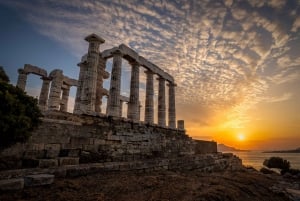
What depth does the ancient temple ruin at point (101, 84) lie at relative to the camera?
1304cm

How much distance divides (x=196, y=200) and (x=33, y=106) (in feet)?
20.4

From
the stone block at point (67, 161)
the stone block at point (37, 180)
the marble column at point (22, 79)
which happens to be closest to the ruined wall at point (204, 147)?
the stone block at point (67, 161)

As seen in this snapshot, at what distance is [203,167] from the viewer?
50.0ft

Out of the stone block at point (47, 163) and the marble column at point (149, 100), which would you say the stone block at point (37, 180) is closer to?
the stone block at point (47, 163)

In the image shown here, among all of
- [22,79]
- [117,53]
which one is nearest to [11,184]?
[117,53]

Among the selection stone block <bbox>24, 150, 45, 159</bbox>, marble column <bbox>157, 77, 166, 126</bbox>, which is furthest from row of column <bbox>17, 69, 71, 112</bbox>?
stone block <bbox>24, 150, 45, 159</bbox>

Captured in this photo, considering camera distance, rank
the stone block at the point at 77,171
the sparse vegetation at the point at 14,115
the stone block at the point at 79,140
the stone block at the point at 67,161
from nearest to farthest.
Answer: the sparse vegetation at the point at 14,115 → the stone block at the point at 77,171 → the stone block at the point at 67,161 → the stone block at the point at 79,140

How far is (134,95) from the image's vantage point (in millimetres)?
15273

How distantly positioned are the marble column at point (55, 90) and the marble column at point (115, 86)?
24.4ft

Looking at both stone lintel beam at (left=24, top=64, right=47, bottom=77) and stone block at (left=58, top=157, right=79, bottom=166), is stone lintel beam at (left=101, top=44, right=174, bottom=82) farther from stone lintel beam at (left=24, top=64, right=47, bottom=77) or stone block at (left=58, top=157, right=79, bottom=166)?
stone block at (left=58, top=157, right=79, bottom=166)

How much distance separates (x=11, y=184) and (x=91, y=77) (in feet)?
30.2

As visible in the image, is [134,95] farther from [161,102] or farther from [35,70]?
[35,70]

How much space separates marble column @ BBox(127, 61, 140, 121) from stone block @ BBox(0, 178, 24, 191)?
33.7 feet

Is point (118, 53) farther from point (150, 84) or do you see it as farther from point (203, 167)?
point (203, 167)
